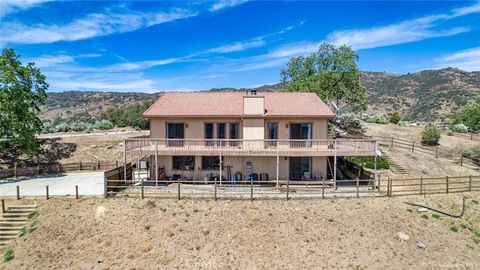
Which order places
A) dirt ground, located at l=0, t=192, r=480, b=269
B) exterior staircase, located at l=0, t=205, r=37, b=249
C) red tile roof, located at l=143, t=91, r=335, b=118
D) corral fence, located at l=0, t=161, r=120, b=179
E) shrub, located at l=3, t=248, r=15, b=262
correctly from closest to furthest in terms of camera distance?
dirt ground, located at l=0, t=192, r=480, b=269 → shrub, located at l=3, t=248, r=15, b=262 → exterior staircase, located at l=0, t=205, r=37, b=249 → red tile roof, located at l=143, t=91, r=335, b=118 → corral fence, located at l=0, t=161, r=120, b=179

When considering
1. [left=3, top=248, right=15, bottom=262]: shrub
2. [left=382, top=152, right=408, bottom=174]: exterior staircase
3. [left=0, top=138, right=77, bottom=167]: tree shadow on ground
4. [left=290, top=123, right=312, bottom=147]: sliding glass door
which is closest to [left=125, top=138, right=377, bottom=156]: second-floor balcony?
[left=290, top=123, right=312, bottom=147]: sliding glass door

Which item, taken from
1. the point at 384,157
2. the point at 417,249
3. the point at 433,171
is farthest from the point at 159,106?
the point at 433,171

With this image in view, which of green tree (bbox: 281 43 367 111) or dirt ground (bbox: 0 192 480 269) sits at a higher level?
green tree (bbox: 281 43 367 111)

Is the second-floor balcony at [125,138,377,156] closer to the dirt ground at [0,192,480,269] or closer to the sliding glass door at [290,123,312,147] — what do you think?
the sliding glass door at [290,123,312,147]

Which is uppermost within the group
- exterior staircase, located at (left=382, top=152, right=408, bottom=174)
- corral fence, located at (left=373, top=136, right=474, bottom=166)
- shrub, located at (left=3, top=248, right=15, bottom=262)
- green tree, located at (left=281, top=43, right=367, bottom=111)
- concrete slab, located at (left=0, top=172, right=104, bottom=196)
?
green tree, located at (left=281, top=43, right=367, bottom=111)

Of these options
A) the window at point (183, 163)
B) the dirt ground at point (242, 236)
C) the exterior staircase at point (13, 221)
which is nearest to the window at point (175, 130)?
the window at point (183, 163)

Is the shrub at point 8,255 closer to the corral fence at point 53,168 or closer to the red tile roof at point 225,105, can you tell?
the red tile roof at point 225,105

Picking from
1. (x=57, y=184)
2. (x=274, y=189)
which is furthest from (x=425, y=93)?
(x=57, y=184)

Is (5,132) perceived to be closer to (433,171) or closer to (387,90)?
(433,171)
